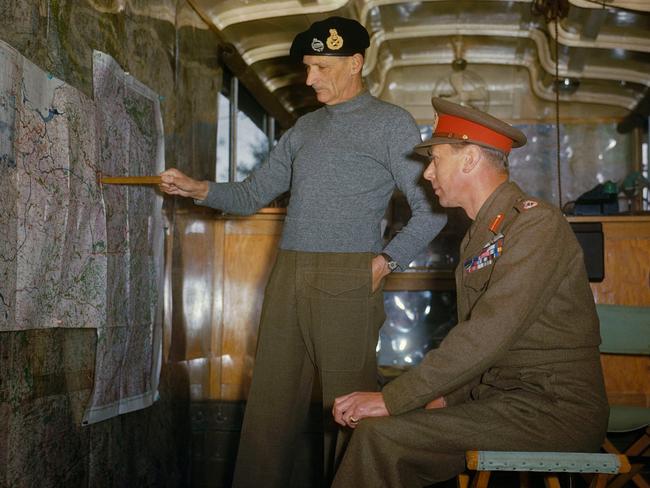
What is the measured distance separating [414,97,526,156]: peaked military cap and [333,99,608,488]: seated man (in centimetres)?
24

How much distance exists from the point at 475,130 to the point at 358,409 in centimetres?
93

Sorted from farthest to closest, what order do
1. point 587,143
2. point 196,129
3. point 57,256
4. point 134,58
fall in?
1. point 587,143
2. point 196,129
3. point 134,58
4. point 57,256

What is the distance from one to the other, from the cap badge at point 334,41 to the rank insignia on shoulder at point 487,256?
102cm

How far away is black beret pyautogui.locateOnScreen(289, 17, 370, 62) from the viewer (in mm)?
2846

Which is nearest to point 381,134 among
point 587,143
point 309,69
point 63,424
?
point 309,69

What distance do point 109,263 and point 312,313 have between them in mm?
777

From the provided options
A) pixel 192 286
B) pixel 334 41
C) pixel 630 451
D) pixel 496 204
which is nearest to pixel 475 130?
pixel 496 204

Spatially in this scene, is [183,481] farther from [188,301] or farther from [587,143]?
[587,143]

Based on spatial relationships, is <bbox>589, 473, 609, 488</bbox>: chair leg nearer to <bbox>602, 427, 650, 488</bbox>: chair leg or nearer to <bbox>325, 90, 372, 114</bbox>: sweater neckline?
<bbox>602, 427, 650, 488</bbox>: chair leg

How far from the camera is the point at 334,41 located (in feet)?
9.34

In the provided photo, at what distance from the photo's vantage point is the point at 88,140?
2.59 meters

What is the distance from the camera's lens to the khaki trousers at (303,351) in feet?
8.84

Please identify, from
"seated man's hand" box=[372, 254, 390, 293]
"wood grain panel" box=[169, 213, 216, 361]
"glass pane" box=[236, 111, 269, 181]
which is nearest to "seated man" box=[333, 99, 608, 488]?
"seated man's hand" box=[372, 254, 390, 293]

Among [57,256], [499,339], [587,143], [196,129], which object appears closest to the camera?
[499,339]
